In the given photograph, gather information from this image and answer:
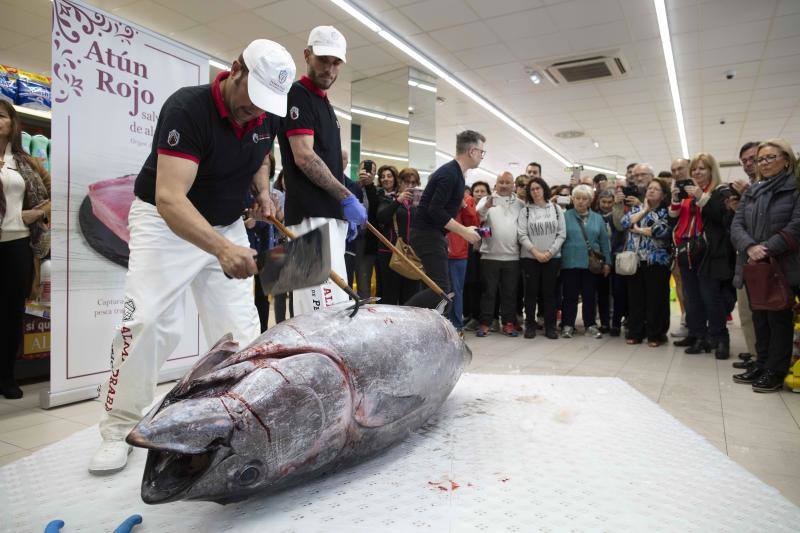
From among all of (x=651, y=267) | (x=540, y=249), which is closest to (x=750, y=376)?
(x=651, y=267)

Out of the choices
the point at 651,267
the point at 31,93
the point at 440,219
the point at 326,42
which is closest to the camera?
the point at 326,42

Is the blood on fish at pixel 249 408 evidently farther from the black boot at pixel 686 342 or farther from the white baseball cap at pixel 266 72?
the black boot at pixel 686 342

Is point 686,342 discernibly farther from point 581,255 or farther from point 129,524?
point 129,524

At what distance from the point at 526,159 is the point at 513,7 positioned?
1027 cm

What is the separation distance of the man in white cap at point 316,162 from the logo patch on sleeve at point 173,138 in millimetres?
655

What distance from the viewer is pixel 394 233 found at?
564 cm

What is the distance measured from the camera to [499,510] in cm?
144

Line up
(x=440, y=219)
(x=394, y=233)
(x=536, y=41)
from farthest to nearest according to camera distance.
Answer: (x=536, y=41)
(x=394, y=233)
(x=440, y=219)

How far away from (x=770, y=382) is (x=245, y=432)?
3.68 m

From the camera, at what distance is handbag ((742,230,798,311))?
130 inches

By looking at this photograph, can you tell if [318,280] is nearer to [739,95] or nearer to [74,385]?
[74,385]

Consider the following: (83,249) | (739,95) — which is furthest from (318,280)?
(739,95)

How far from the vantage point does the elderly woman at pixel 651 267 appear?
5078 millimetres

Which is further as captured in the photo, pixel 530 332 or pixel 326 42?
pixel 530 332
